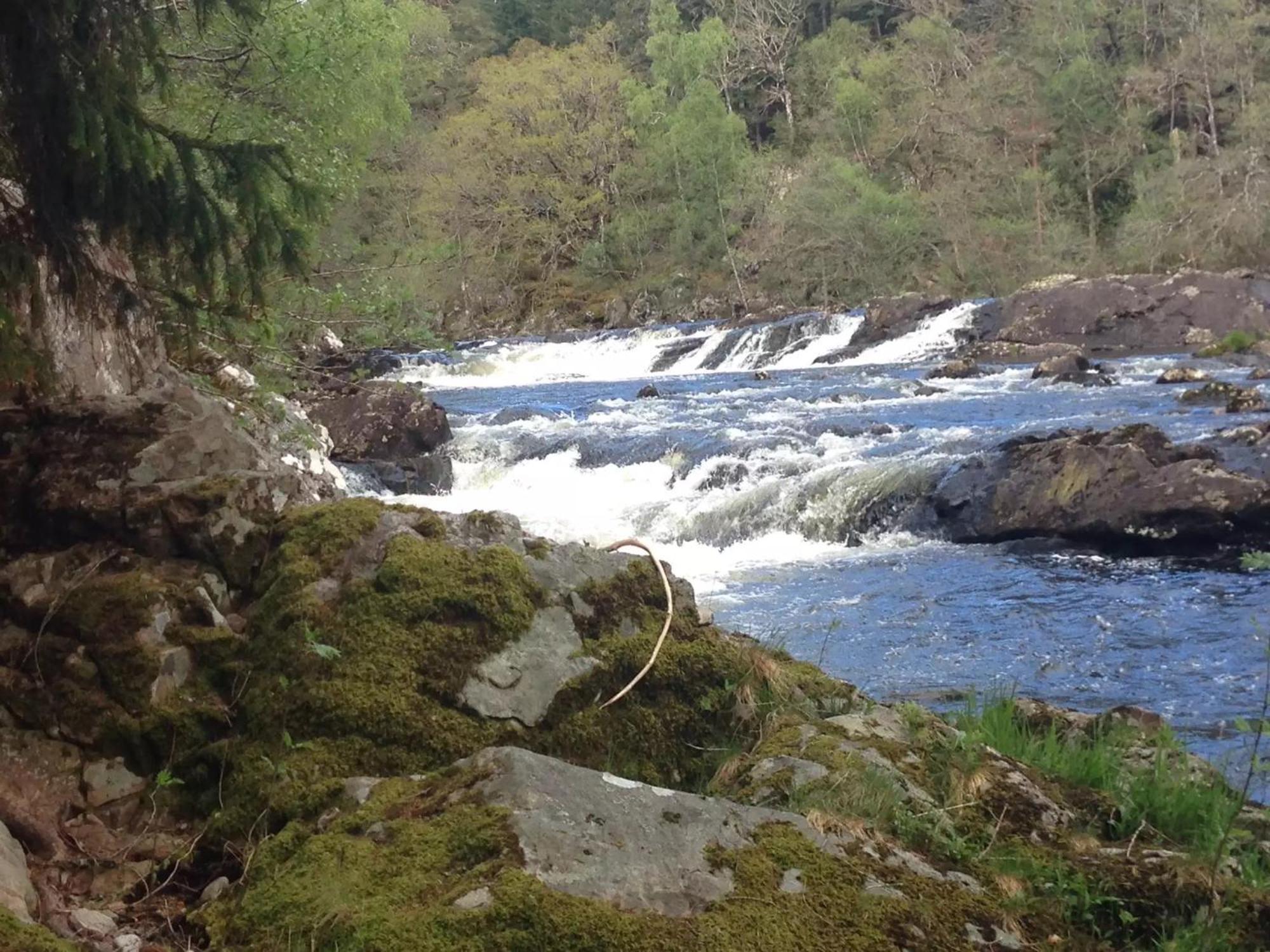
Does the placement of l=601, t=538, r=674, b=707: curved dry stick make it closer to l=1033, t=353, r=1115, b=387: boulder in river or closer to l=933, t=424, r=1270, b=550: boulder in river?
l=933, t=424, r=1270, b=550: boulder in river

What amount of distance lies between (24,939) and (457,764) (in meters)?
1.04

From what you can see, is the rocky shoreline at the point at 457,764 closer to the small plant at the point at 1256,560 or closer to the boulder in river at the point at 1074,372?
the small plant at the point at 1256,560

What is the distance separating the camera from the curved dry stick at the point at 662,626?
11.3 ft

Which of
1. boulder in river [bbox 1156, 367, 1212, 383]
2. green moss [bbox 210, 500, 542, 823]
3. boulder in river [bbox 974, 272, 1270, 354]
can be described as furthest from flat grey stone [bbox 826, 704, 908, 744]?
boulder in river [bbox 974, 272, 1270, 354]

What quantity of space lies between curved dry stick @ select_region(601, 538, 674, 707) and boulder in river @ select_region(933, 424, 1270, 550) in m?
8.21

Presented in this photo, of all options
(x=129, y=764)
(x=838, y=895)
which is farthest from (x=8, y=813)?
(x=838, y=895)

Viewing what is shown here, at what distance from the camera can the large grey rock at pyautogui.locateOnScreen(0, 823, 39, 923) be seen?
234cm

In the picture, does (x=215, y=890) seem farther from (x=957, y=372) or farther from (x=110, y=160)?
(x=957, y=372)

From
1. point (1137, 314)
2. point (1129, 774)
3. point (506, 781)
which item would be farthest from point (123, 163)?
point (1137, 314)

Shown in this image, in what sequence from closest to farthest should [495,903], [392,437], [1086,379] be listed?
[495,903] → [392,437] → [1086,379]

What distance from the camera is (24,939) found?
2.10 meters

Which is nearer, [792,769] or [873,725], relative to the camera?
[792,769]

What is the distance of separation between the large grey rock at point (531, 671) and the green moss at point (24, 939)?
1.31m

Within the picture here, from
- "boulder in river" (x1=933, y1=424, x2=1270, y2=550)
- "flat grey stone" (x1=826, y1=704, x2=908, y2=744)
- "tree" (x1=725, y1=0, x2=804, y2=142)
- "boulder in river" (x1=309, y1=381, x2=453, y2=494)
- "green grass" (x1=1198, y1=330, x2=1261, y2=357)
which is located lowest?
"green grass" (x1=1198, y1=330, x2=1261, y2=357)
